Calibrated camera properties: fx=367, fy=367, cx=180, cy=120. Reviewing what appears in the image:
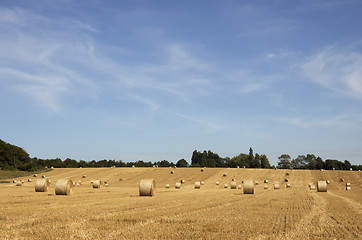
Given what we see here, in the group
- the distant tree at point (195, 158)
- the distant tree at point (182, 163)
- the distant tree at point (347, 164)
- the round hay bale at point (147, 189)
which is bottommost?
the round hay bale at point (147, 189)

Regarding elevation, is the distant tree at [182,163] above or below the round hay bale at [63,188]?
above

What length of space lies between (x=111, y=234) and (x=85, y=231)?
1.04m

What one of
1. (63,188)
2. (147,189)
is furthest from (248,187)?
(63,188)

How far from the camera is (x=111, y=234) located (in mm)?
10641

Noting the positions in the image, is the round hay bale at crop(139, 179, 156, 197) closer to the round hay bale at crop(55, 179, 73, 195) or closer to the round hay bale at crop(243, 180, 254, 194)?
the round hay bale at crop(55, 179, 73, 195)

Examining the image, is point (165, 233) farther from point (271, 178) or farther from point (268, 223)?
point (271, 178)

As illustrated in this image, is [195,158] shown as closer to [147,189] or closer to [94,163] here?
[94,163]

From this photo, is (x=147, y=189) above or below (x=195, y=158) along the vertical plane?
below

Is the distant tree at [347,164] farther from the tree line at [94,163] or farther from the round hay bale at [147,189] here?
the round hay bale at [147,189]

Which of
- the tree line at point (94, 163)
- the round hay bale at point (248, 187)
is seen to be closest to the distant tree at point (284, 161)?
the tree line at point (94, 163)

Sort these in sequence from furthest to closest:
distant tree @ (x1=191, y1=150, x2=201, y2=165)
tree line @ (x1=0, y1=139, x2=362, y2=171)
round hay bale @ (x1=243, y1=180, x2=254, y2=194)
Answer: distant tree @ (x1=191, y1=150, x2=201, y2=165), tree line @ (x1=0, y1=139, x2=362, y2=171), round hay bale @ (x1=243, y1=180, x2=254, y2=194)

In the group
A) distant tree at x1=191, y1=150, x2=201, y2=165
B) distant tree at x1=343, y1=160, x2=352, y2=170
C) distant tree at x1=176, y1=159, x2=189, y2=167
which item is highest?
distant tree at x1=191, y1=150, x2=201, y2=165

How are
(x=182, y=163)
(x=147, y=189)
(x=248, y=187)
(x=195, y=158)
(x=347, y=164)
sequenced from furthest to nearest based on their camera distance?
(x=195, y=158)
(x=182, y=163)
(x=347, y=164)
(x=248, y=187)
(x=147, y=189)

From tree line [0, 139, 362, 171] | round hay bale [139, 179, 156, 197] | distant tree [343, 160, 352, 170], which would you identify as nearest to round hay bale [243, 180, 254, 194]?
round hay bale [139, 179, 156, 197]
